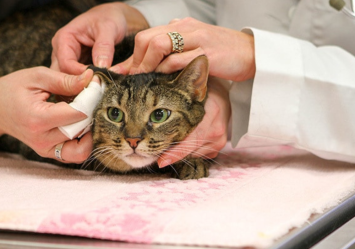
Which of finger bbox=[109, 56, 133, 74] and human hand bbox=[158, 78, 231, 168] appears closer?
human hand bbox=[158, 78, 231, 168]

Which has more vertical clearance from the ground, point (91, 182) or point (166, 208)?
point (166, 208)

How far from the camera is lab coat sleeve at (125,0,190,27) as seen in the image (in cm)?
179

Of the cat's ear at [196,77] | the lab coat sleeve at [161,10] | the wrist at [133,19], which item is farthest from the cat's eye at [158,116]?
the lab coat sleeve at [161,10]

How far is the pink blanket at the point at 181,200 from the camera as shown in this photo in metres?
0.79

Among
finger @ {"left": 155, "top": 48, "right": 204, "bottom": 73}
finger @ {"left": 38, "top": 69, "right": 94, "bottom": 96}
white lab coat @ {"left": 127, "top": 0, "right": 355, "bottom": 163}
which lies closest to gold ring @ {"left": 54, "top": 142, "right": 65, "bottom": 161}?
finger @ {"left": 38, "top": 69, "right": 94, "bottom": 96}

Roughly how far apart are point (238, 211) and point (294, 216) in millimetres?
111

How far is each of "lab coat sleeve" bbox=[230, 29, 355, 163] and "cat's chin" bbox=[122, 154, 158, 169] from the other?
314mm

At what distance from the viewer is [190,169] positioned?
129cm

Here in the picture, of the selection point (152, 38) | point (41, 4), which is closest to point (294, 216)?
point (152, 38)

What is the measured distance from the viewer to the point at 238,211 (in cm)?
89

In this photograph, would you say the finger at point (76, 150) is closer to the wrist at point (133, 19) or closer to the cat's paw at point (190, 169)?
the cat's paw at point (190, 169)

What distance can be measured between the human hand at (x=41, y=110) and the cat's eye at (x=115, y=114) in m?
0.09

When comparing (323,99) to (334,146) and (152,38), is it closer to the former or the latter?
(334,146)

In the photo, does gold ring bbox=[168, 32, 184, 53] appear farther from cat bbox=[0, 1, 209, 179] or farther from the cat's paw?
the cat's paw
